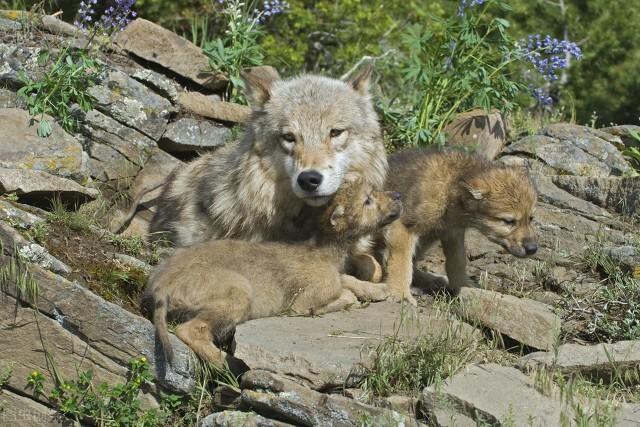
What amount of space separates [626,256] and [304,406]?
3120 mm

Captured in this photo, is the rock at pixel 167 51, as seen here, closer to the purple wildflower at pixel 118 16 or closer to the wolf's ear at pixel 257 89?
the purple wildflower at pixel 118 16

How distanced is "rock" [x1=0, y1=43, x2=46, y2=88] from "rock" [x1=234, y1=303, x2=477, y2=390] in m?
3.51

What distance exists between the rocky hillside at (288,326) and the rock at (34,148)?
0.04ft

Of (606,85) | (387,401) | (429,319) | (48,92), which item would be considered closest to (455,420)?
(387,401)

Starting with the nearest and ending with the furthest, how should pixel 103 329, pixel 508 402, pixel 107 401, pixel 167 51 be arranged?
pixel 508 402, pixel 107 401, pixel 103 329, pixel 167 51

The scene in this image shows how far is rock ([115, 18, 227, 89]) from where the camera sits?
8.92m

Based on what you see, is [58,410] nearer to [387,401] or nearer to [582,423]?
[387,401]

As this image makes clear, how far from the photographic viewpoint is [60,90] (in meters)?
7.48

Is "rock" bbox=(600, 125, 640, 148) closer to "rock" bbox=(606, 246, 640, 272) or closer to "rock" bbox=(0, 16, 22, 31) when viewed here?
"rock" bbox=(606, 246, 640, 272)

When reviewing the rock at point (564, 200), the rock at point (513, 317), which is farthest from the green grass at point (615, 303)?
the rock at point (564, 200)

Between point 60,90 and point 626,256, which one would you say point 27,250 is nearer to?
point 60,90

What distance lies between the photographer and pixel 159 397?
547 centimetres

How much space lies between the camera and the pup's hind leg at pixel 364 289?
21.4ft

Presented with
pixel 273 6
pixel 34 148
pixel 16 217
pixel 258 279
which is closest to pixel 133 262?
pixel 16 217
